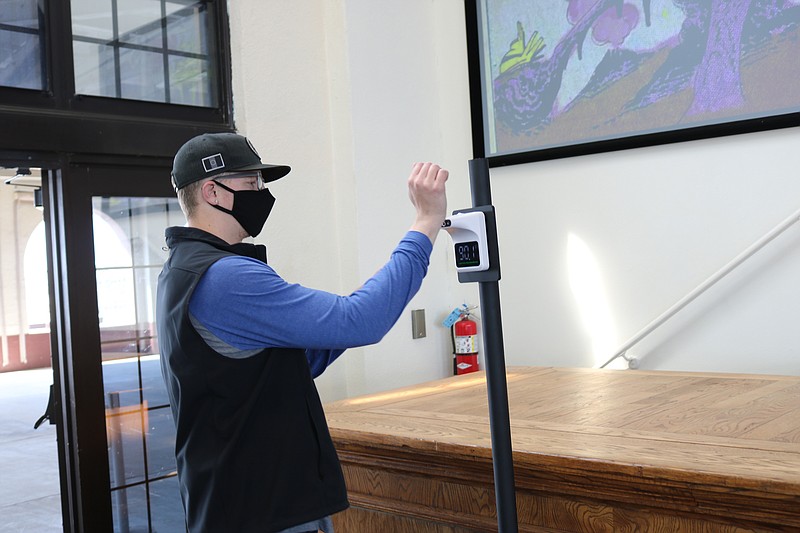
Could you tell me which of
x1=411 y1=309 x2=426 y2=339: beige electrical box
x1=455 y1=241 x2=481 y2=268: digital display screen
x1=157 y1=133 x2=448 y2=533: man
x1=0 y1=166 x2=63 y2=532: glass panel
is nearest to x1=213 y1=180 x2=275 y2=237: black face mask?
x1=157 y1=133 x2=448 y2=533: man

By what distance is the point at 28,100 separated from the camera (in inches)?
108

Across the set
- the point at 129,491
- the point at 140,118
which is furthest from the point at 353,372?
the point at 140,118

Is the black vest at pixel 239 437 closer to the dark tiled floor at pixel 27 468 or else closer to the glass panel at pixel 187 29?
the glass panel at pixel 187 29

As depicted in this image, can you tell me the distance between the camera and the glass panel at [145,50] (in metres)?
2.94

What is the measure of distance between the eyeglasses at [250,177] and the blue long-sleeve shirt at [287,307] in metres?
0.21

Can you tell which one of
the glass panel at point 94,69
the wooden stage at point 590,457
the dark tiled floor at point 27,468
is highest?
the glass panel at point 94,69

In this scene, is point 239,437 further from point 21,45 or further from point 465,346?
point 465,346

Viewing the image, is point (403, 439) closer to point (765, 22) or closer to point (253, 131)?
point (253, 131)

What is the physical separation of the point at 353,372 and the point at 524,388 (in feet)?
3.95

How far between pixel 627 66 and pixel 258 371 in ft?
8.54

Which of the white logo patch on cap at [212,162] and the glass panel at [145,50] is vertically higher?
the glass panel at [145,50]

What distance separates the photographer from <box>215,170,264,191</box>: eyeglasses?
5.27 ft

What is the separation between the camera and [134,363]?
3.10 m

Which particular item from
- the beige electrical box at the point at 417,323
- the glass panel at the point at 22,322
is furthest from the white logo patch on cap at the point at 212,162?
the glass panel at the point at 22,322
